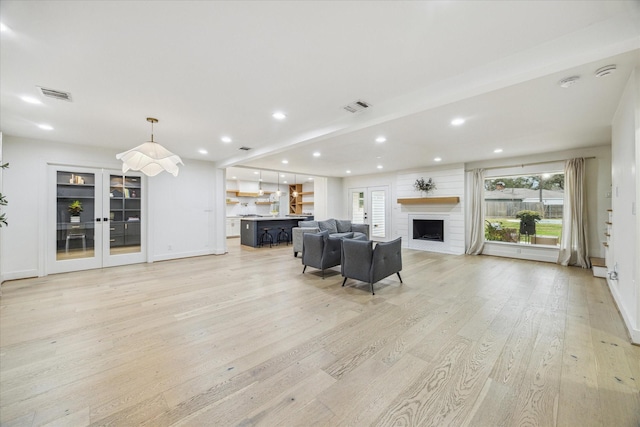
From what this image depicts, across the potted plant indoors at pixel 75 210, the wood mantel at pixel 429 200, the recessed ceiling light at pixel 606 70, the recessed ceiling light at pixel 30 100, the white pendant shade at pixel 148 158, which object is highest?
the recessed ceiling light at pixel 30 100

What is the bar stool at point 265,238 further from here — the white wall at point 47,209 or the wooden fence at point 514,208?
the wooden fence at point 514,208

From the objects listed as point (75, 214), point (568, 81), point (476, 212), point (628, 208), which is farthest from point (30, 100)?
point (476, 212)

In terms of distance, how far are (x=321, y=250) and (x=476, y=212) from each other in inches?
187

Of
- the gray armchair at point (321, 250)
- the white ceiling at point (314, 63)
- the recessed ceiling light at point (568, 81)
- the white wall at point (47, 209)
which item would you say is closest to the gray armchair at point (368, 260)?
the gray armchair at point (321, 250)

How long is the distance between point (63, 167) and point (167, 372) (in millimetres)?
5366

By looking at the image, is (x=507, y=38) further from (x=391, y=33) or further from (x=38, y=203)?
(x=38, y=203)

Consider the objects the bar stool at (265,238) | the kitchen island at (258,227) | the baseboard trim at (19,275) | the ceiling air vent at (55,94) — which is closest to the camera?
the ceiling air vent at (55,94)

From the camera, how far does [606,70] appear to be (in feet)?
7.32

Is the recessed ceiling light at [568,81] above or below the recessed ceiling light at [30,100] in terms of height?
below

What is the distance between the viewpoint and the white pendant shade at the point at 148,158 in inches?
126

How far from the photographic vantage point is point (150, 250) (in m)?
5.89

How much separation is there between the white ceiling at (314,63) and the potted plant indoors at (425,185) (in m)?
3.41

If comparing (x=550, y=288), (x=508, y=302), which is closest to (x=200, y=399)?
(x=508, y=302)

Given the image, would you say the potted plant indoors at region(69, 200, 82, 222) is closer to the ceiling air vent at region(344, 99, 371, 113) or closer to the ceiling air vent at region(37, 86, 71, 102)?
the ceiling air vent at region(37, 86, 71, 102)
